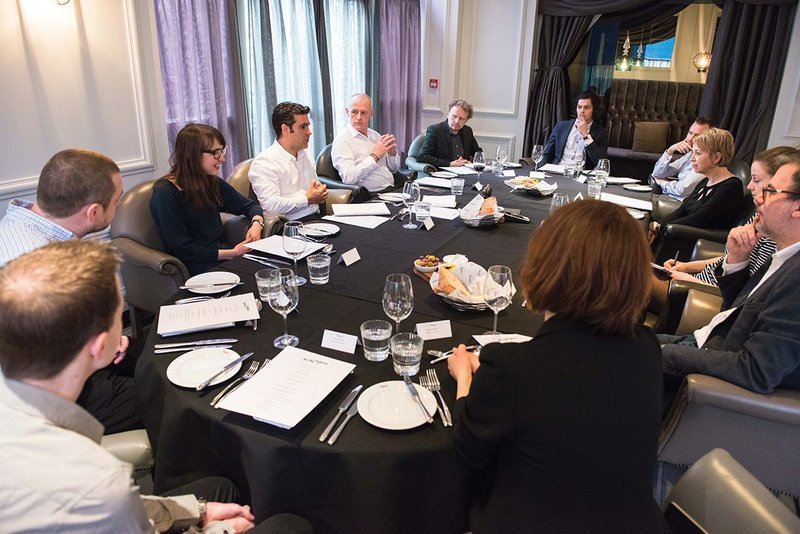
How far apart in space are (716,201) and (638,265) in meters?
2.52

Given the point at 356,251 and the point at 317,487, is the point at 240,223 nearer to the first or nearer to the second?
the point at 356,251

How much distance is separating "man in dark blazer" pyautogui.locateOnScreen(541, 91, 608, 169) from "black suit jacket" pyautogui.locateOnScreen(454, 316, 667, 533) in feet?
13.0

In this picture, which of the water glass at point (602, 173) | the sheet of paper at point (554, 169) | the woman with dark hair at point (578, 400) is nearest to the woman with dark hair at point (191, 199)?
the woman with dark hair at point (578, 400)

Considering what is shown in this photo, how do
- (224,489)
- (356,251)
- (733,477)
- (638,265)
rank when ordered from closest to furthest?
(638,265), (733,477), (224,489), (356,251)

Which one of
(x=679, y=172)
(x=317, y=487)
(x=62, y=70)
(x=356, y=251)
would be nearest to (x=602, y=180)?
(x=679, y=172)

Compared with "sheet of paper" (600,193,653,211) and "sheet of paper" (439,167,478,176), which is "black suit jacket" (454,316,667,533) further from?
"sheet of paper" (439,167,478,176)

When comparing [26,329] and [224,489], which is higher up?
[26,329]

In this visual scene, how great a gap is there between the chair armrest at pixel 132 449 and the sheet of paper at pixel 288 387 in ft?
1.16

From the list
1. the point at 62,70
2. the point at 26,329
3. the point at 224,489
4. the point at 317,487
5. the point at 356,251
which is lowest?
the point at 224,489

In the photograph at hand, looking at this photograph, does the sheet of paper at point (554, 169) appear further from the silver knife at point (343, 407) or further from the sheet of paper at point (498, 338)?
the silver knife at point (343, 407)

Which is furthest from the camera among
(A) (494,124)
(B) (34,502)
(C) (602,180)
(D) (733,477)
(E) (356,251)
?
(A) (494,124)

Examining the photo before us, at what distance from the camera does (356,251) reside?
7.32 feet

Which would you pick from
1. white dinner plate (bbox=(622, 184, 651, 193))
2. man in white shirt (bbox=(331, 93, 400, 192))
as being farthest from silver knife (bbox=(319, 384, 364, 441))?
white dinner plate (bbox=(622, 184, 651, 193))

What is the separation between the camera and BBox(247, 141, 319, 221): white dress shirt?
10.5 feet
